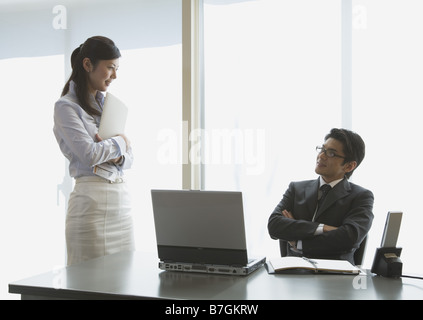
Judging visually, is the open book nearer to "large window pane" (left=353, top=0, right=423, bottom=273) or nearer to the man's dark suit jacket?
the man's dark suit jacket

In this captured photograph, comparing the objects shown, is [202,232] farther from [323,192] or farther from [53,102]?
[53,102]

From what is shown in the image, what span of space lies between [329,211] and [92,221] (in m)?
1.26

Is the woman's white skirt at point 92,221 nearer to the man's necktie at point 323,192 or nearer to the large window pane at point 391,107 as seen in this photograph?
the man's necktie at point 323,192

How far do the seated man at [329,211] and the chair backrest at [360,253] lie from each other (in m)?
0.03

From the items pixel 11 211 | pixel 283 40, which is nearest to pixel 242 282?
pixel 283 40

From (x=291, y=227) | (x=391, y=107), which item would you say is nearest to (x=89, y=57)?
(x=291, y=227)

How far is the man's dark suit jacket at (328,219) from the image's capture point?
2275mm

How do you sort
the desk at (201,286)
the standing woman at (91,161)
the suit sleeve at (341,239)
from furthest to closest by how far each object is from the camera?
the standing woman at (91,161) → the suit sleeve at (341,239) → the desk at (201,286)

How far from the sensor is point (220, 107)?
12.1 ft

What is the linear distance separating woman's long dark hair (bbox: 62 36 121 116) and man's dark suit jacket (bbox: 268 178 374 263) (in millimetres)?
1202

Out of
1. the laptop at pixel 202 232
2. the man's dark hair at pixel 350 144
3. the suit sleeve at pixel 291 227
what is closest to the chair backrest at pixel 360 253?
the suit sleeve at pixel 291 227

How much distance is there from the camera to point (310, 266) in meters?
1.79

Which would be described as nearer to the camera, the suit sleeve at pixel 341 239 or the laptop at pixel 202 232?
the laptop at pixel 202 232

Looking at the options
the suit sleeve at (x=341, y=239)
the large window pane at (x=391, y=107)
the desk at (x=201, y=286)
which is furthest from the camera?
the large window pane at (x=391, y=107)
